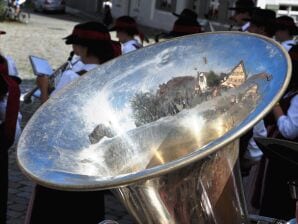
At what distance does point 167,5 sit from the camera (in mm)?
22188

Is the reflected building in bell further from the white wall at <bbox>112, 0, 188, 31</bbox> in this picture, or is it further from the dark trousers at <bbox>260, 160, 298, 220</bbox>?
the white wall at <bbox>112, 0, 188, 31</bbox>

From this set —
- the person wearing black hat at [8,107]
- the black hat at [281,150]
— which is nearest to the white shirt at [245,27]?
the person wearing black hat at [8,107]

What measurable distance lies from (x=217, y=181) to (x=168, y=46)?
27.5 inches

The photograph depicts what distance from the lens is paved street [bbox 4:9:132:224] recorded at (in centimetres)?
413

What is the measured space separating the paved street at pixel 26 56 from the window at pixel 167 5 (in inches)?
154

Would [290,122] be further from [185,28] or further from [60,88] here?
[185,28]

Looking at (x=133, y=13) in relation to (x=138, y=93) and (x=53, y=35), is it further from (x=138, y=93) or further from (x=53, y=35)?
(x=138, y=93)

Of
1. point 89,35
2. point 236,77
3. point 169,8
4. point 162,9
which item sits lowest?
point 162,9

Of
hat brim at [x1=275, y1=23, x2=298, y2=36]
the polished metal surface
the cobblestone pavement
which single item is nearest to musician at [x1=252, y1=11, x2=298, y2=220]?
the polished metal surface

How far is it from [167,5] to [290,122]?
A: 19436 millimetres

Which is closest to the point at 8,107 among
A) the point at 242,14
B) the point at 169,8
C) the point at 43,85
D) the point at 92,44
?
the point at 43,85

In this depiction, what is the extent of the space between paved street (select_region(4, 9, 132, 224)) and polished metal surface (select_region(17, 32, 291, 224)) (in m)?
1.72

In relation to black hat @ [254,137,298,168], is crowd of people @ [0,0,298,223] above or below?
below

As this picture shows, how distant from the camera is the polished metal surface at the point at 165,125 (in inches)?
70.4
